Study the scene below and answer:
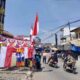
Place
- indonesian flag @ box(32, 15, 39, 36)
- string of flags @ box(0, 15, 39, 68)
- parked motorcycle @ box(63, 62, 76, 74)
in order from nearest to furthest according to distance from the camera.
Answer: string of flags @ box(0, 15, 39, 68)
indonesian flag @ box(32, 15, 39, 36)
parked motorcycle @ box(63, 62, 76, 74)

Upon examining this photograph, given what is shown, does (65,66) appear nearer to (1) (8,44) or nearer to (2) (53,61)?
(2) (53,61)

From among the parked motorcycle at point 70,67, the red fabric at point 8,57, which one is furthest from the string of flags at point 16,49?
the parked motorcycle at point 70,67

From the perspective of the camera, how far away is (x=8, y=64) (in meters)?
20.1

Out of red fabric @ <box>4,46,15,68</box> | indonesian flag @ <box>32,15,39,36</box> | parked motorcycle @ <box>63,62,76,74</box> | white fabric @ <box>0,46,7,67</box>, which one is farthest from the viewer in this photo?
parked motorcycle @ <box>63,62,76,74</box>

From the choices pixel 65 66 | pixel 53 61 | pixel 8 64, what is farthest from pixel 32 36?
pixel 53 61

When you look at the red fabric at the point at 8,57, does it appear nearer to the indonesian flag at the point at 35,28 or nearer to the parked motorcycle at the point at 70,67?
the indonesian flag at the point at 35,28

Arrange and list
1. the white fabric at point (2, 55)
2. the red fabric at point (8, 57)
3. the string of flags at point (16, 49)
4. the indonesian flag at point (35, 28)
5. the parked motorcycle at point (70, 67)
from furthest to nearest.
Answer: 1. the parked motorcycle at point (70, 67)
2. the indonesian flag at point (35, 28)
3. the red fabric at point (8, 57)
4. the string of flags at point (16, 49)
5. the white fabric at point (2, 55)

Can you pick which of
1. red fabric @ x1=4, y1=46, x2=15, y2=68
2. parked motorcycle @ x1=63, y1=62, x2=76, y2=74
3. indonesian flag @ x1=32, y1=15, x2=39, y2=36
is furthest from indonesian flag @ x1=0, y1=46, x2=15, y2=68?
parked motorcycle @ x1=63, y1=62, x2=76, y2=74

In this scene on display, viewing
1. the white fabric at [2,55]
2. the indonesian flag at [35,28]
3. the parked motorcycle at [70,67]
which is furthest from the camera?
the parked motorcycle at [70,67]

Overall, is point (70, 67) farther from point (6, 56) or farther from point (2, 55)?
point (2, 55)

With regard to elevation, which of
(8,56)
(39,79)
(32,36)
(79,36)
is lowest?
(39,79)

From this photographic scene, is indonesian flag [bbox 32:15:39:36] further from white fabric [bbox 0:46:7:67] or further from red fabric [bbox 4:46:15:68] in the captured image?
white fabric [bbox 0:46:7:67]

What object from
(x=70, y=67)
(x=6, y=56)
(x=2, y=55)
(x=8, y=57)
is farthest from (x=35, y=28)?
(x=70, y=67)

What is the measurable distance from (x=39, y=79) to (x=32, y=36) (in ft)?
14.8
